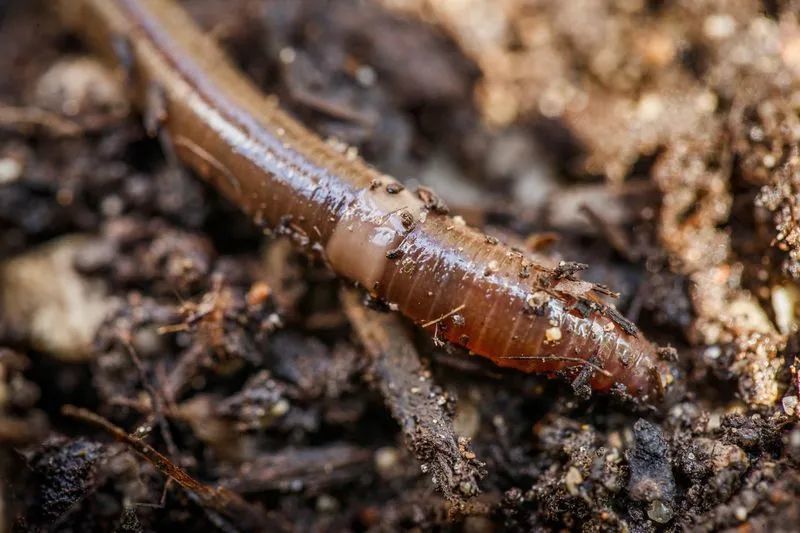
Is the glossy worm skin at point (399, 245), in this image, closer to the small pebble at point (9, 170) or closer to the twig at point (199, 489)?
the small pebble at point (9, 170)

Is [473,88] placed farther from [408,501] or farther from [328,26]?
[408,501]

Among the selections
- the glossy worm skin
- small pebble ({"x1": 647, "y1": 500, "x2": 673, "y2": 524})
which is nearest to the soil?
small pebble ({"x1": 647, "y1": 500, "x2": 673, "y2": 524})

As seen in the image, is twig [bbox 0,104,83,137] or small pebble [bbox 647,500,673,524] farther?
twig [bbox 0,104,83,137]

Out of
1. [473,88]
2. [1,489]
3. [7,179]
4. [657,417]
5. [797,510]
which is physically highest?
[473,88]

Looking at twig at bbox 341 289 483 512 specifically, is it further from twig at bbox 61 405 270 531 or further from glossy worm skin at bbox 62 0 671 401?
twig at bbox 61 405 270 531

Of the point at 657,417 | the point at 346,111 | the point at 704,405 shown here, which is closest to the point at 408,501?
the point at 657,417
